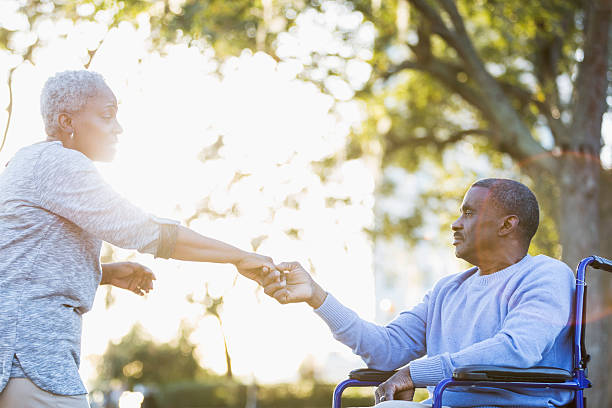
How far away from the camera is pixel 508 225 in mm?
2842

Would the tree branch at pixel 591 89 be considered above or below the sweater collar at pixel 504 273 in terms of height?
above

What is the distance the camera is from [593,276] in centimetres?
716

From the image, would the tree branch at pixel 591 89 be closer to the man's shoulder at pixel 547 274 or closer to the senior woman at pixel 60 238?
the man's shoulder at pixel 547 274

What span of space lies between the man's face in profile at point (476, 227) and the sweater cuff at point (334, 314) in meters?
0.51

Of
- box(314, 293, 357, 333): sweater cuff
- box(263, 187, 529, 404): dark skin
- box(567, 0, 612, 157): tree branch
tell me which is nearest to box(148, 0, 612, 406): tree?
box(567, 0, 612, 157): tree branch

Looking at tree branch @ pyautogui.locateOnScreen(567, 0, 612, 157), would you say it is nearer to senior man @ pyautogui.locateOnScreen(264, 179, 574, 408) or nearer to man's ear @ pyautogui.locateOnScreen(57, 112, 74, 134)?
senior man @ pyautogui.locateOnScreen(264, 179, 574, 408)

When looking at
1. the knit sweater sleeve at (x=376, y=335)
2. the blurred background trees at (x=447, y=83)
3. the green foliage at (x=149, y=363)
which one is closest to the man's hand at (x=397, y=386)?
the knit sweater sleeve at (x=376, y=335)

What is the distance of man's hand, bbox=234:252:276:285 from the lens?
259 cm

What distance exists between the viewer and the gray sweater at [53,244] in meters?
2.10

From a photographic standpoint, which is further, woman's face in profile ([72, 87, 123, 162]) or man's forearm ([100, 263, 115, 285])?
man's forearm ([100, 263, 115, 285])

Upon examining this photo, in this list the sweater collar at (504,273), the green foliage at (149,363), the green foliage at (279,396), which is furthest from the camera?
the green foliage at (149,363)

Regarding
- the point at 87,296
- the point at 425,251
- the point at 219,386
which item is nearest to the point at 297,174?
the point at 425,251

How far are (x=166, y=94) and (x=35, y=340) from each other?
22.7 feet

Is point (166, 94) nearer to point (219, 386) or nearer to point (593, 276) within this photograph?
point (593, 276)
